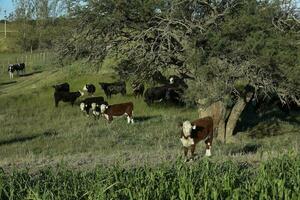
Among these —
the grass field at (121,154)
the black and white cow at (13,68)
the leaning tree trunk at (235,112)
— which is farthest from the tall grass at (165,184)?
the black and white cow at (13,68)

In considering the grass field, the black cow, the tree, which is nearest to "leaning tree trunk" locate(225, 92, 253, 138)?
the grass field

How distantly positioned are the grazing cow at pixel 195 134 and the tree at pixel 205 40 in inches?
199

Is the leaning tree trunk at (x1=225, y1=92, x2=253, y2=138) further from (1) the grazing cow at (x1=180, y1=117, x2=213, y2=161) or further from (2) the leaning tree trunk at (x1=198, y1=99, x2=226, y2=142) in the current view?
(1) the grazing cow at (x1=180, y1=117, x2=213, y2=161)

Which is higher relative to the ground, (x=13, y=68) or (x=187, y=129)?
(x=13, y=68)

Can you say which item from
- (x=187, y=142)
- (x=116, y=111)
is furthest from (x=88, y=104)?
(x=187, y=142)

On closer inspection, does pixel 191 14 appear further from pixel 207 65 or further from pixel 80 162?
pixel 80 162

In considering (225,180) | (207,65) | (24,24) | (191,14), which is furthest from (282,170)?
(24,24)

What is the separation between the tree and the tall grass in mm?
10927

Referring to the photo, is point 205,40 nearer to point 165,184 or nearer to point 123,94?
point 165,184

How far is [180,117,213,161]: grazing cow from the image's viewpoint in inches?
511

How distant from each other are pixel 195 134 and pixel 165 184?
6445mm

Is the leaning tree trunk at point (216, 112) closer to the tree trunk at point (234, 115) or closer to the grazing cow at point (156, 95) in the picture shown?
the tree trunk at point (234, 115)

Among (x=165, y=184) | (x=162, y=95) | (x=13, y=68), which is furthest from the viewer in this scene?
(x=13, y=68)

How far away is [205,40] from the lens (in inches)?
775
